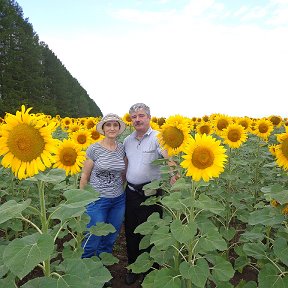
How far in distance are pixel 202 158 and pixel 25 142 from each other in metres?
1.68

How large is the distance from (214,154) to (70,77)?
59189mm

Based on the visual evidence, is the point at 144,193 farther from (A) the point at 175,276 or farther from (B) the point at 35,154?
(B) the point at 35,154

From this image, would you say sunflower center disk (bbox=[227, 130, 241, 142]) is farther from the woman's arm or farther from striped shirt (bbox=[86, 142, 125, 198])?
the woman's arm

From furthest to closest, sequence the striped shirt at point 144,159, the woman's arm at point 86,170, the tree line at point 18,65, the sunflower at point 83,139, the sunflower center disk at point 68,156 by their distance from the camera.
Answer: the tree line at point 18,65, the sunflower at point 83,139, the woman's arm at point 86,170, the striped shirt at point 144,159, the sunflower center disk at point 68,156

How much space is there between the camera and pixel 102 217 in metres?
5.06

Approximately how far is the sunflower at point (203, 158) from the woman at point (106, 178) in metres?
1.81

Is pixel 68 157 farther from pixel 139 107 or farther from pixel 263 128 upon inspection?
pixel 263 128

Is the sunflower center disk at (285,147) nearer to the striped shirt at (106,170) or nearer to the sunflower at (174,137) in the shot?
the sunflower at (174,137)

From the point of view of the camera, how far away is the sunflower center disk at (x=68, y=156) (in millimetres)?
4719

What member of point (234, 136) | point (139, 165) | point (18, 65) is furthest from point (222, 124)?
point (18, 65)

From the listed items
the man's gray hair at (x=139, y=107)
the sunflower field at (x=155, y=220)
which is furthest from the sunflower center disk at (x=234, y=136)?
the man's gray hair at (x=139, y=107)

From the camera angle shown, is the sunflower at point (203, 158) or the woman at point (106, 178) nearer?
the sunflower at point (203, 158)

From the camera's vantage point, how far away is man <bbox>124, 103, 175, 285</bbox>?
5016 millimetres

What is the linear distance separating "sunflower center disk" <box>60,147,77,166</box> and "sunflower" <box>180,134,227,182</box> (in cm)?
174
